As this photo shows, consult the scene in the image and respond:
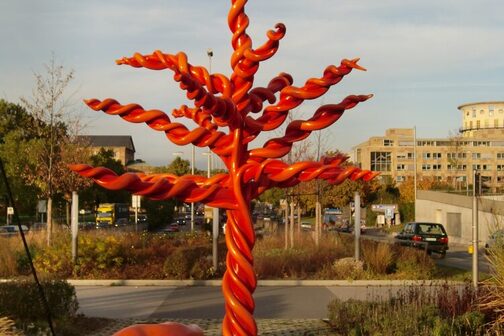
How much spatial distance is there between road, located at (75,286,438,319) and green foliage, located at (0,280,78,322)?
6.39ft

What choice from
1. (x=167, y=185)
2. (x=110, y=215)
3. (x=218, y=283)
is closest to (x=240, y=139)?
(x=167, y=185)

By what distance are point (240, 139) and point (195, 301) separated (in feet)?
29.7

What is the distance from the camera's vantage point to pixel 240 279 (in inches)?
143

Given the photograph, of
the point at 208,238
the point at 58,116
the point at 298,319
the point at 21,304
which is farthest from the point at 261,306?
the point at 208,238

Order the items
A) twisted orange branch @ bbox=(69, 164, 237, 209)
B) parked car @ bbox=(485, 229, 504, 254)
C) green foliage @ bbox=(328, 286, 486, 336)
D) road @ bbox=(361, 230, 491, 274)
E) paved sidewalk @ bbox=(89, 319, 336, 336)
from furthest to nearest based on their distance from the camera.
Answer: road @ bbox=(361, 230, 491, 274)
paved sidewalk @ bbox=(89, 319, 336, 336)
parked car @ bbox=(485, 229, 504, 254)
green foliage @ bbox=(328, 286, 486, 336)
twisted orange branch @ bbox=(69, 164, 237, 209)

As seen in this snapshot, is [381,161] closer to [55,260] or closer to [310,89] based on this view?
[55,260]

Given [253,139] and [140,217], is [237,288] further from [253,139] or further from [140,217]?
[140,217]

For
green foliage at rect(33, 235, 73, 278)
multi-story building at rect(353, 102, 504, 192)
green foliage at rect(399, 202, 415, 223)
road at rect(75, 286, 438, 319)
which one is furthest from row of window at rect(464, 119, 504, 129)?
green foliage at rect(33, 235, 73, 278)

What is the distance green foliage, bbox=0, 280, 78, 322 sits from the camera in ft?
26.7

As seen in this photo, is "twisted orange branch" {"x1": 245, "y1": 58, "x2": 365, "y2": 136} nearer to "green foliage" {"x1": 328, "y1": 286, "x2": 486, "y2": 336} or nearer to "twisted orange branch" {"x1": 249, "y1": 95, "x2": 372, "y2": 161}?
"twisted orange branch" {"x1": 249, "y1": 95, "x2": 372, "y2": 161}

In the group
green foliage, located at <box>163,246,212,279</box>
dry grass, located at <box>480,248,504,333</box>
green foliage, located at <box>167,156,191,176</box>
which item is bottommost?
green foliage, located at <box>163,246,212,279</box>

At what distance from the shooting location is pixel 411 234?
1005 inches

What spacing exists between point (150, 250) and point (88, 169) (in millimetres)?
14517

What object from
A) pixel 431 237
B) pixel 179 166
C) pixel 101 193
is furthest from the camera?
pixel 101 193
